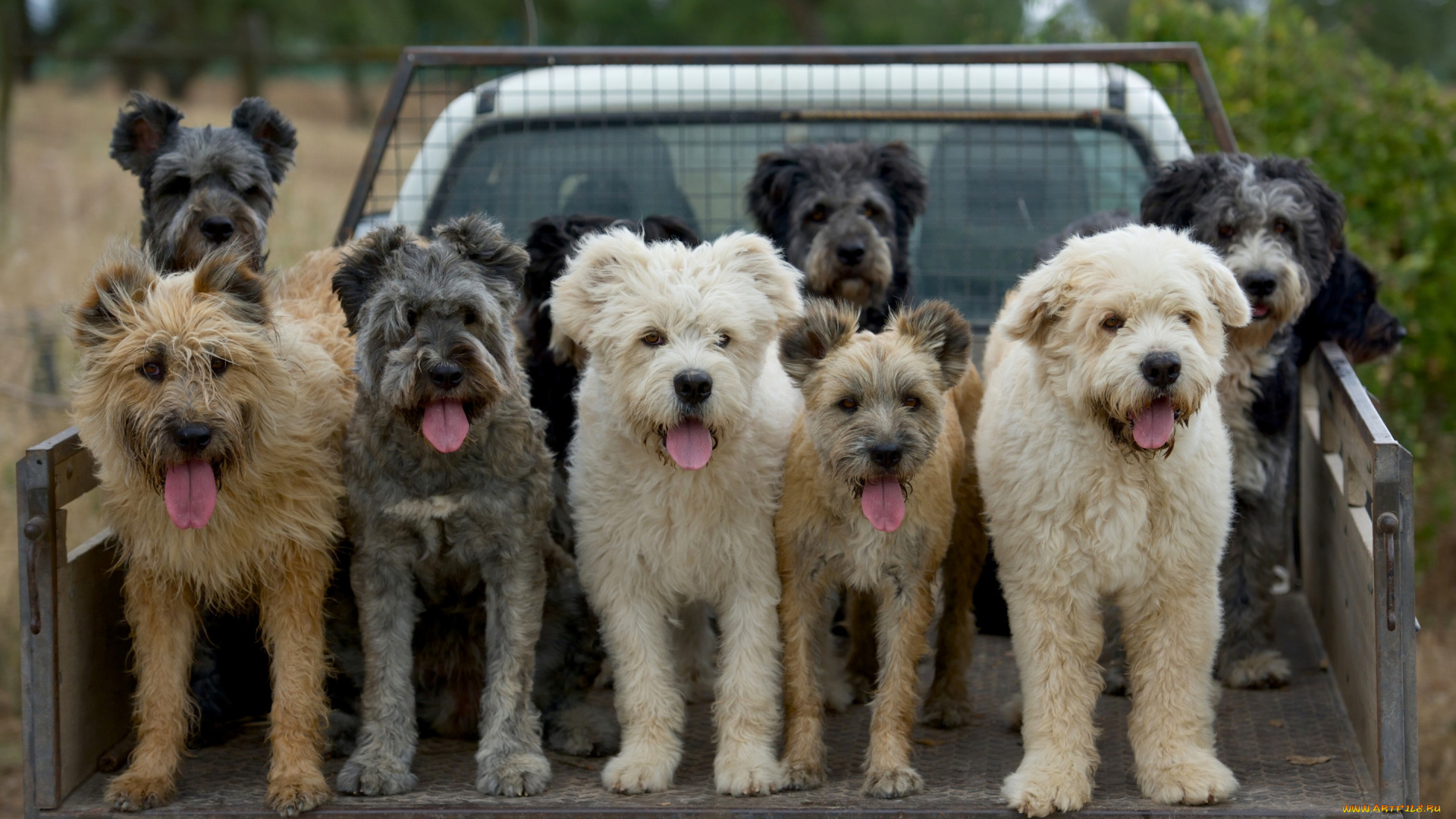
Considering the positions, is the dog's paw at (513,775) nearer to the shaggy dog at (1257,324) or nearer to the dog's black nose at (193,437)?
the dog's black nose at (193,437)

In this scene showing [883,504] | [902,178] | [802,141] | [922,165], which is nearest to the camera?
[883,504]

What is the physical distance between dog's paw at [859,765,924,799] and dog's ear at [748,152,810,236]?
2.00 metres

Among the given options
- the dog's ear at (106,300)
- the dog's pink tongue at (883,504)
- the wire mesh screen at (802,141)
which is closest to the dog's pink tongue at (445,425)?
the dog's ear at (106,300)

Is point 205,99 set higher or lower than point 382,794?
higher

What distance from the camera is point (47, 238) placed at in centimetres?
1127

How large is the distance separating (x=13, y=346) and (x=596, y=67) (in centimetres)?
491

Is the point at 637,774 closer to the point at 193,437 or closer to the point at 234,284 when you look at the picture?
the point at 193,437

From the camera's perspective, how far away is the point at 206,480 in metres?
3.48

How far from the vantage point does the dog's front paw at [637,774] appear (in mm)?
3578

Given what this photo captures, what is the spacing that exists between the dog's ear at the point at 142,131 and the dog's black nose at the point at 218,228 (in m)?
0.38

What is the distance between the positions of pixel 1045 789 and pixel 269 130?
315 cm

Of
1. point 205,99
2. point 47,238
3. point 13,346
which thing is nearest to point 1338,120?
point 13,346

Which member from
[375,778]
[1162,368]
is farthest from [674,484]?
[1162,368]

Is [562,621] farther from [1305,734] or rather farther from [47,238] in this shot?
[47,238]
